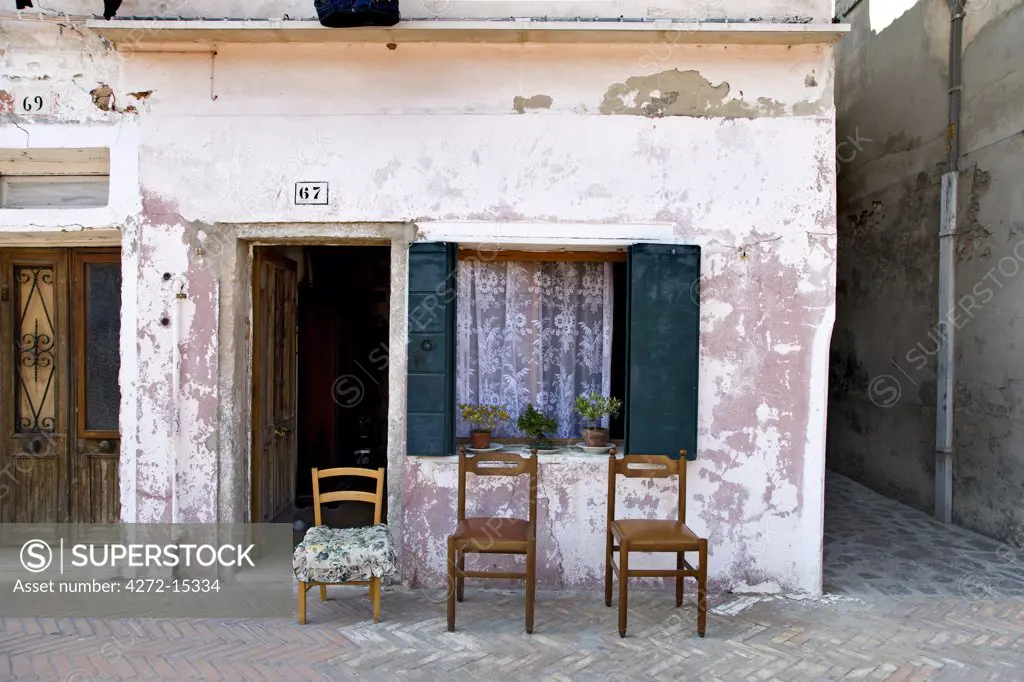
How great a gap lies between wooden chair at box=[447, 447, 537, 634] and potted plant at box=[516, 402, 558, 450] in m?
0.44

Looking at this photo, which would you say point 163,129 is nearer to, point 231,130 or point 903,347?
point 231,130

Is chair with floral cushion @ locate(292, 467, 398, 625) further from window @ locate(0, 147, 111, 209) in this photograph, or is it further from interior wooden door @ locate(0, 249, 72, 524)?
window @ locate(0, 147, 111, 209)

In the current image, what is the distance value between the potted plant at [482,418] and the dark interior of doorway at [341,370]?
1.97 meters

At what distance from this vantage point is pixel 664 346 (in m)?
4.66

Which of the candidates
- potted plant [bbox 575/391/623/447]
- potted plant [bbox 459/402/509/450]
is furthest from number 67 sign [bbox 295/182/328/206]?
potted plant [bbox 575/391/623/447]

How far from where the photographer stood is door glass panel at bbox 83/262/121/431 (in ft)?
17.3

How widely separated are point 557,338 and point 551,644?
2.16m

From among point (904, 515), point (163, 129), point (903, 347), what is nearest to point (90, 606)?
point (163, 129)

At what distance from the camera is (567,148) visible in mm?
4738

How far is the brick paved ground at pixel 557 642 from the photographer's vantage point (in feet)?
11.9

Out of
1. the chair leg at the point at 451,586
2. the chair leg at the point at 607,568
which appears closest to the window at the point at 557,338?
the chair leg at the point at 607,568

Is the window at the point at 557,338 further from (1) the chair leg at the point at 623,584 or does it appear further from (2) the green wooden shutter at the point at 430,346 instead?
(1) the chair leg at the point at 623,584

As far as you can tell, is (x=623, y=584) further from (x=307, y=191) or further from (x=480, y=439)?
(x=307, y=191)

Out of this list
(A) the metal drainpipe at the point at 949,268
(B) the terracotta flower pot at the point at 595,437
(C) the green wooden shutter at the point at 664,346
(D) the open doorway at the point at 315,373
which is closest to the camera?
(C) the green wooden shutter at the point at 664,346
